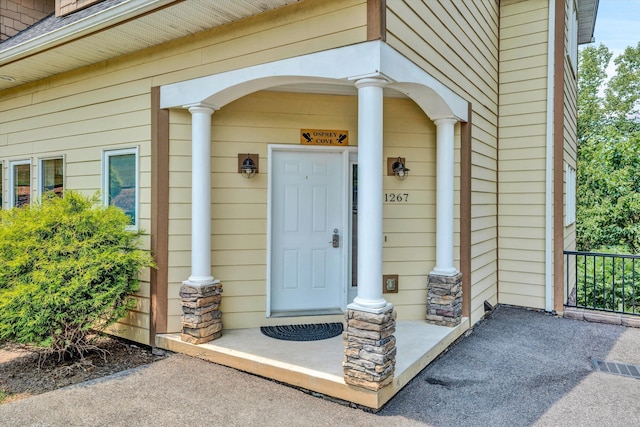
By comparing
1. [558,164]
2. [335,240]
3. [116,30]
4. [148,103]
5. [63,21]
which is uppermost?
[63,21]

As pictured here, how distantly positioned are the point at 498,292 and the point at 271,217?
11.6 feet

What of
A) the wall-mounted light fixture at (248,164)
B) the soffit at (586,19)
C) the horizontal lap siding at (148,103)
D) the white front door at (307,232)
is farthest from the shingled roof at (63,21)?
the soffit at (586,19)

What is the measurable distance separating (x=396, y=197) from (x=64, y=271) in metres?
3.37

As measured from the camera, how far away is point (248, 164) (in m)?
4.32

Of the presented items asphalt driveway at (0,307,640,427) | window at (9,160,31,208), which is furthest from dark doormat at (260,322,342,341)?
window at (9,160,31,208)

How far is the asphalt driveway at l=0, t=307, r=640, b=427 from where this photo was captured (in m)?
2.87

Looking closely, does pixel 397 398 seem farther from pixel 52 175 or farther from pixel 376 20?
pixel 52 175

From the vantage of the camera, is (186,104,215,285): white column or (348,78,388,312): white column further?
(186,104,215,285): white column

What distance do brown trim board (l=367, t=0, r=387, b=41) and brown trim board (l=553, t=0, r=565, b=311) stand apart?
12.0ft

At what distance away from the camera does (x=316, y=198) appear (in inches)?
188

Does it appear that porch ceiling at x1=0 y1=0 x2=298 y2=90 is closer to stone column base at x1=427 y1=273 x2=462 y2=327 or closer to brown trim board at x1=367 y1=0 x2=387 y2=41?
brown trim board at x1=367 y1=0 x2=387 y2=41

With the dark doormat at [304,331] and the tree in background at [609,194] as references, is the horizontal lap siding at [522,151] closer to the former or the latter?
the dark doormat at [304,331]

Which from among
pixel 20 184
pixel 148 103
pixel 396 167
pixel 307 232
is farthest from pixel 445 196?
pixel 20 184

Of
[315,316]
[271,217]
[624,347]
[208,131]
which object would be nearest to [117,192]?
[208,131]
